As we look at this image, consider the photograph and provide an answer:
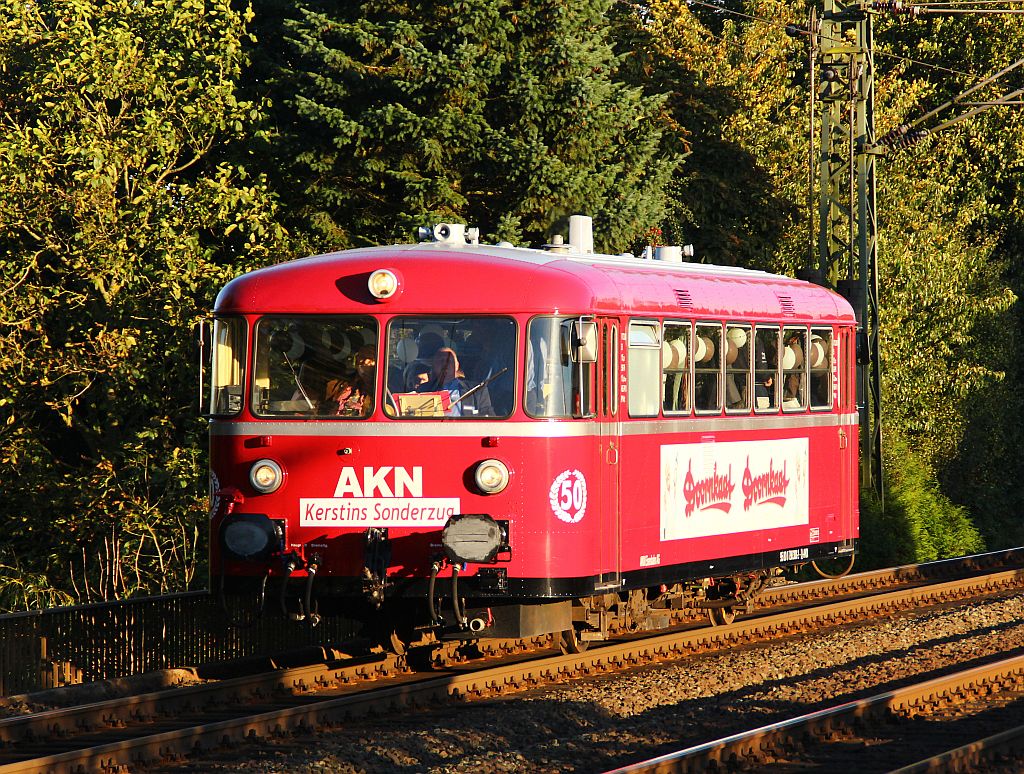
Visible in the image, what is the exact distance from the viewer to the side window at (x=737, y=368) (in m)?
13.1

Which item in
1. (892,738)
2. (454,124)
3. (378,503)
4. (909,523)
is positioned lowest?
(892,738)

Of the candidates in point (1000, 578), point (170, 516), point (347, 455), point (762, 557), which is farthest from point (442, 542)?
point (1000, 578)

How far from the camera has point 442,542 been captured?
35.4ft

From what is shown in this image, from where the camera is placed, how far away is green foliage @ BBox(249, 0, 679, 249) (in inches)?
768

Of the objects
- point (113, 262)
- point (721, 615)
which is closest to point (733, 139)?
point (113, 262)

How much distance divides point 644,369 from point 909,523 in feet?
42.3

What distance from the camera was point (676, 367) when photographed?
12.4 meters

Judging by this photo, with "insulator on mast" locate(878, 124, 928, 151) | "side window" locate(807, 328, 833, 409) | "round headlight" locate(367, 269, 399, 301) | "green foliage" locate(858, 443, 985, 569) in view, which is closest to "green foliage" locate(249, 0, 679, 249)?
"insulator on mast" locate(878, 124, 928, 151)

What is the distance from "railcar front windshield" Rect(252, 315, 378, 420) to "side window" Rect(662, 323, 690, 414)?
2.33 metres

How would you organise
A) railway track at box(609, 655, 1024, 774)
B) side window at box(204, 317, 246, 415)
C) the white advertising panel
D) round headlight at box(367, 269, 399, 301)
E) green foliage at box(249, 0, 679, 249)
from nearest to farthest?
railway track at box(609, 655, 1024, 774)
round headlight at box(367, 269, 399, 301)
side window at box(204, 317, 246, 415)
the white advertising panel
green foliage at box(249, 0, 679, 249)

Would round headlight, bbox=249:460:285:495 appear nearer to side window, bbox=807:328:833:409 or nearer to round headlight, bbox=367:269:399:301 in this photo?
round headlight, bbox=367:269:399:301

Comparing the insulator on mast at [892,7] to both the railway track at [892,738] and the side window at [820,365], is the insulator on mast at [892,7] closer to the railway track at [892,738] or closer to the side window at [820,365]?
the side window at [820,365]

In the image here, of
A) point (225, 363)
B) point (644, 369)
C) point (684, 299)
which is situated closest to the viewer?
point (225, 363)

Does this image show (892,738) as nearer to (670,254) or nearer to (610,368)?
(610,368)
